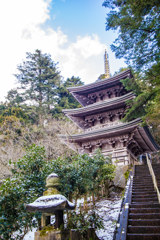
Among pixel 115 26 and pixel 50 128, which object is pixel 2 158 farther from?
pixel 115 26

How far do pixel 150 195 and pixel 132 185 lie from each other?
4.97ft

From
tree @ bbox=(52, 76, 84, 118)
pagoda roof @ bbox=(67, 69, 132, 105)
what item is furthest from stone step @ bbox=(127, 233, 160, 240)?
tree @ bbox=(52, 76, 84, 118)

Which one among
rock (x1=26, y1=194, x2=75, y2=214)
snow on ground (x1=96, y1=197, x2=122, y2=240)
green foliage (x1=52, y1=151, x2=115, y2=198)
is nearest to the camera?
rock (x1=26, y1=194, x2=75, y2=214)

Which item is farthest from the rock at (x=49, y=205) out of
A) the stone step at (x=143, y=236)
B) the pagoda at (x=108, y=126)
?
the pagoda at (x=108, y=126)

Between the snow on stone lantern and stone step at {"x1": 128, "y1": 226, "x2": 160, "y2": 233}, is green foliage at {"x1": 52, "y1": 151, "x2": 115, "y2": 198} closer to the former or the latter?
the snow on stone lantern

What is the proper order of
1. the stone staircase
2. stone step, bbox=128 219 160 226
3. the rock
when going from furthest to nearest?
stone step, bbox=128 219 160 226
the stone staircase
the rock

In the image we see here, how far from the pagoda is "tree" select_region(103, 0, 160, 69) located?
5711 mm

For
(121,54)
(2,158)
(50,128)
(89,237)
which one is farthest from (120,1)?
(50,128)

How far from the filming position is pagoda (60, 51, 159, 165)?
13.2 metres

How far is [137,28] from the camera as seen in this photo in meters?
6.02

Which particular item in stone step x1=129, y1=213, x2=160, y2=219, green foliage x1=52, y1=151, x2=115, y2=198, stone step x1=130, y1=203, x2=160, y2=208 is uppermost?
green foliage x1=52, y1=151, x2=115, y2=198

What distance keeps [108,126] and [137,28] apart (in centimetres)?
915

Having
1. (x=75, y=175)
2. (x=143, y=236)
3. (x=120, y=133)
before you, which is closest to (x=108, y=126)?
(x=120, y=133)

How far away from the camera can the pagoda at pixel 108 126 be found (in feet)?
43.2
